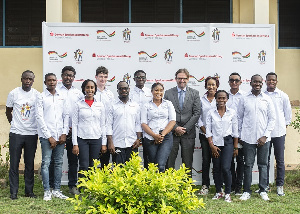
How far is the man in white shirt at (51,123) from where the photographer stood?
674cm

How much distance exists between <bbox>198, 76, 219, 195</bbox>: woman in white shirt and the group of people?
0.05 ft

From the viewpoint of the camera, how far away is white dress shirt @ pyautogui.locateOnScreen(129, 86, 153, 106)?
7461 mm

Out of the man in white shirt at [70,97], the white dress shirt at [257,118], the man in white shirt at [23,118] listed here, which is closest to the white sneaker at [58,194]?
the man in white shirt at [70,97]

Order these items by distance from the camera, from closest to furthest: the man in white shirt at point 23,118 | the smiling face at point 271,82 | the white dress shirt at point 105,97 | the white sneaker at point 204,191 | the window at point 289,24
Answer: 1. the man in white shirt at point 23,118
2. the white dress shirt at point 105,97
3. the smiling face at point 271,82
4. the white sneaker at point 204,191
5. the window at point 289,24

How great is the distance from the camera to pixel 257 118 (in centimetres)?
699

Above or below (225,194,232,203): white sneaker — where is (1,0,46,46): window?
above

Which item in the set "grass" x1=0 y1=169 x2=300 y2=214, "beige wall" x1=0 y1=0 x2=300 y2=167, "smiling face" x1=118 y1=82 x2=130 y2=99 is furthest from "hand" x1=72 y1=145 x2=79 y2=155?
"beige wall" x1=0 y1=0 x2=300 y2=167

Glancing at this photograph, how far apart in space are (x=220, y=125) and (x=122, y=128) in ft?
4.57

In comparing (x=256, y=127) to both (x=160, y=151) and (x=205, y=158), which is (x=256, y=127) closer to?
(x=205, y=158)

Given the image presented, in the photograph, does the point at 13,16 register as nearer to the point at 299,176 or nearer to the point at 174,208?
the point at 299,176

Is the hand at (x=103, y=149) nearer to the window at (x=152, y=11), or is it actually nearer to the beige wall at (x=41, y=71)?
the beige wall at (x=41, y=71)

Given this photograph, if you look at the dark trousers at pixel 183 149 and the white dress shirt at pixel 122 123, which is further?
the dark trousers at pixel 183 149

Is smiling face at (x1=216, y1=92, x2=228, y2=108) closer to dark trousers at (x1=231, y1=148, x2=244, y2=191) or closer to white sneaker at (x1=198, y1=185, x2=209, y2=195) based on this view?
dark trousers at (x1=231, y1=148, x2=244, y2=191)

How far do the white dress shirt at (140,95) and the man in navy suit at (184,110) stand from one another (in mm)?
286
